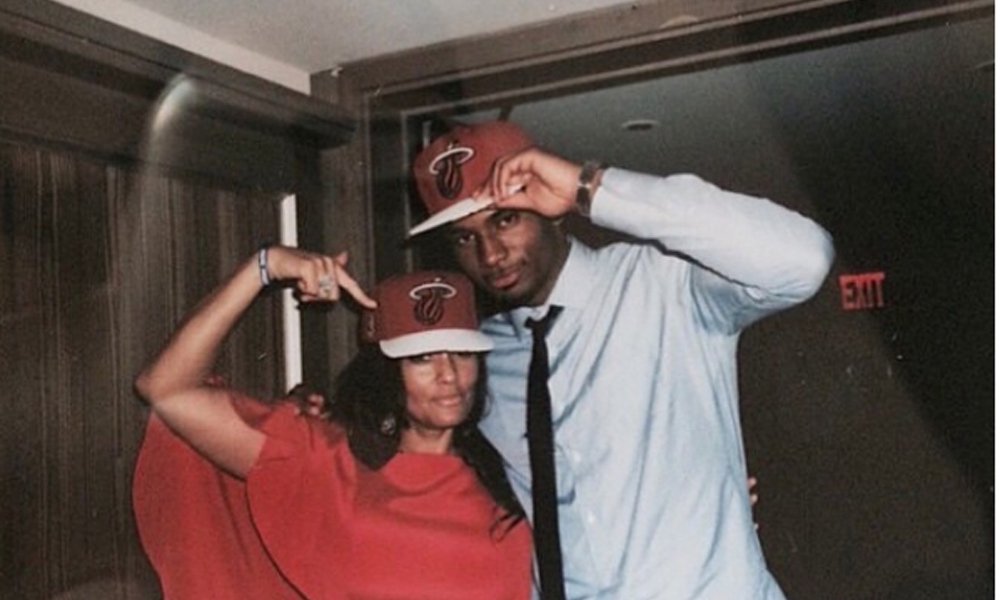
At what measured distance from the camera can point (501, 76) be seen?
1416mm

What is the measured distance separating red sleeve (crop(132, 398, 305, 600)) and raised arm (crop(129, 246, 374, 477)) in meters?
0.02

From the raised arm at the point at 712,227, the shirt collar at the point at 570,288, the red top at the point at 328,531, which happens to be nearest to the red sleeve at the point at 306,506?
the red top at the point at 328,531

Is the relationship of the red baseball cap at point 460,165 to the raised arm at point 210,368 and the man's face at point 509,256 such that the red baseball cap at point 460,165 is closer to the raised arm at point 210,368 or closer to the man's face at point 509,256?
the man's face at point 509,256

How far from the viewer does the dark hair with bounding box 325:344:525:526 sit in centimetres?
138

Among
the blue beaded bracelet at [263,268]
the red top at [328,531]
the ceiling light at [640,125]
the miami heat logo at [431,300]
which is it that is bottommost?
the red top at [328,531]

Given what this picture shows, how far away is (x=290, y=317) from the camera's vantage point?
4.66 ft

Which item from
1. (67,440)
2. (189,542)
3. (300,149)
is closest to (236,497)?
(189,542)

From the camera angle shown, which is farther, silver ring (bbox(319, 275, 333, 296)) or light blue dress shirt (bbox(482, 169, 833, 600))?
silver ring (bbox(319, 275, 333, 296))

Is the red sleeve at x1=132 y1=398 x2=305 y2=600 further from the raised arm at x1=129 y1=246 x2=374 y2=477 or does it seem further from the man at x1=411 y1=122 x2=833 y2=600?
the man at x1=411 y1=122 x2=833 y2=600

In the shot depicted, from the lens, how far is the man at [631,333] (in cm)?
129

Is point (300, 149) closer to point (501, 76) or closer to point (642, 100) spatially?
point (501, 76)

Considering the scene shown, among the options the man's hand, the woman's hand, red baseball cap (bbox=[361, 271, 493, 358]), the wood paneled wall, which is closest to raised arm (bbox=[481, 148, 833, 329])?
the man's hand

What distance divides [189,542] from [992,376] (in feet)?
2.93

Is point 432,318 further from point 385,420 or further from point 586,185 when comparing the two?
point 586,185
